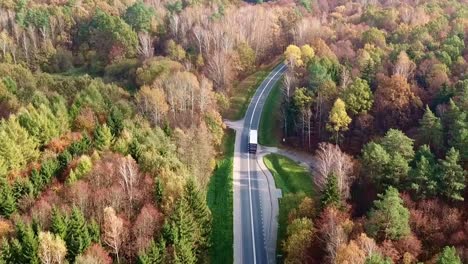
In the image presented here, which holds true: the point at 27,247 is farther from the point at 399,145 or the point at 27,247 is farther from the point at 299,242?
the point at 399,145

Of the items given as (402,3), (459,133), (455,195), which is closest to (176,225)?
(455,195)

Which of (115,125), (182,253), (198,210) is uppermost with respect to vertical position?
(115,125)

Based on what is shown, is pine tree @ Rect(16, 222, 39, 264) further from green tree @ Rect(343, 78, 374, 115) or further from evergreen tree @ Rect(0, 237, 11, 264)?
green tree @ Rect(343, 78, 374, 115)

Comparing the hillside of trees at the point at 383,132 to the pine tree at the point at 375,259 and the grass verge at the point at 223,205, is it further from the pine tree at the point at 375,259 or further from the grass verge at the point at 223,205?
the grass verge at the point at 223,205

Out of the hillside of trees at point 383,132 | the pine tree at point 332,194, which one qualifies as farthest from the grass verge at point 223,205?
the pine tree at point 332,194

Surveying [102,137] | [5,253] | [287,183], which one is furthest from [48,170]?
[287,183]
